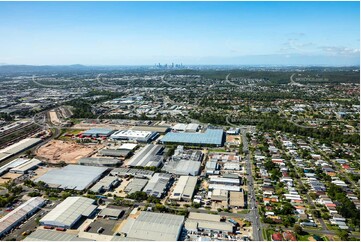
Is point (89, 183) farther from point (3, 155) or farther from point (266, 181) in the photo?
point (266, 181)

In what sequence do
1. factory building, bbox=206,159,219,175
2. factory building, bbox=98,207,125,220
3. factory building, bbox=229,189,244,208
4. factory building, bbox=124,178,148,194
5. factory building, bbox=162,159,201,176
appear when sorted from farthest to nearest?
factory building, bbox=206,159,219,175
factory building, bbox=162,159,201,176
factory building, bbox=124,178,148,194
factory building, bbox=229,189,244,208
factory building, bbox=98,207,125,220

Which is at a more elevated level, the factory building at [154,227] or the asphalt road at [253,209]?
the factory building at [154,227]

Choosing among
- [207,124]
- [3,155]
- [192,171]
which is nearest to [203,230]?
[192,171]

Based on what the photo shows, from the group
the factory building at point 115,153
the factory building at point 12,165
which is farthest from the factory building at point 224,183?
the factory building at point 12,165

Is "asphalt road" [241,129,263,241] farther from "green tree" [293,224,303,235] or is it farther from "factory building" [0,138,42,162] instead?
"factory building" [0,138,42,162]

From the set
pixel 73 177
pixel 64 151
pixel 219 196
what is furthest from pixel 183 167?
Answer: pixel 64 151

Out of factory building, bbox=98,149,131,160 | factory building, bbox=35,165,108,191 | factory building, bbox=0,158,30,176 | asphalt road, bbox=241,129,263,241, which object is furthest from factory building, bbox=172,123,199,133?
factory building, bbox=0,158,30,176

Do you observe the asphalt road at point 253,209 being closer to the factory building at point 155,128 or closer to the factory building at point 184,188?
the factory building at point 184,188
